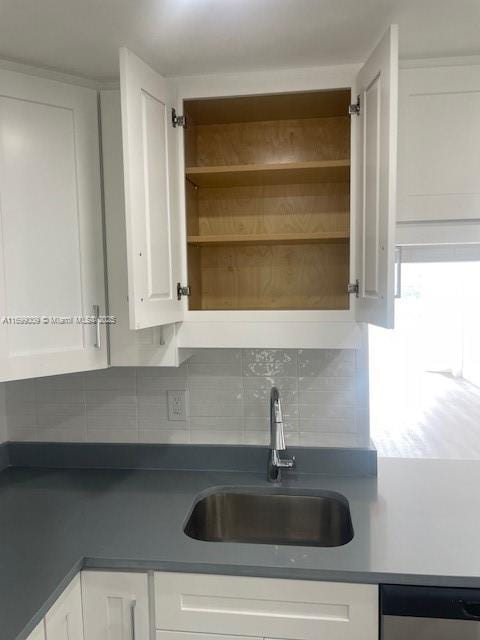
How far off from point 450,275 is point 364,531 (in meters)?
1.98

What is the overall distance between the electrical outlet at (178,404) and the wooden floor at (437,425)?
90 centimetres

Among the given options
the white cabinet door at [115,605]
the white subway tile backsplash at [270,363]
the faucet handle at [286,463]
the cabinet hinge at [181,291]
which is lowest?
the white cabinet door at [115,605]

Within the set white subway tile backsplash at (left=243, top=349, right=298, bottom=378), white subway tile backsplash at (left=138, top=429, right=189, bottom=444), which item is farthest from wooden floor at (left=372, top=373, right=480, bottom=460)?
white subway tile backsplash at (left=138, top=429, right=189, bottom=444)

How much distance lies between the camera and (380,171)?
1.17 meters

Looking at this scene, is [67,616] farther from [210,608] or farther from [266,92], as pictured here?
[266,92]

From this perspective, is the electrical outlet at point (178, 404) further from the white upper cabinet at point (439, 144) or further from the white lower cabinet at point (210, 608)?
the white upper cabinet at point (439, 144)

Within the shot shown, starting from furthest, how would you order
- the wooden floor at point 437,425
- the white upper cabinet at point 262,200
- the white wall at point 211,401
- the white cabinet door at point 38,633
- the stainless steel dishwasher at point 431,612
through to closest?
the wooden floor at point 437,425
the white wall at point 211,401
the white upper cabinet at point 262,200
the stainless steel dishwasher at point 431,612
the white cabinet door at point 38,633

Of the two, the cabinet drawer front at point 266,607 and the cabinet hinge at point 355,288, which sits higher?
the cabinet hinge at point 355,288

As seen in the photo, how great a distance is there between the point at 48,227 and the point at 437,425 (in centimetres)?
221

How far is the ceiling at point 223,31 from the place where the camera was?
3.68 ft

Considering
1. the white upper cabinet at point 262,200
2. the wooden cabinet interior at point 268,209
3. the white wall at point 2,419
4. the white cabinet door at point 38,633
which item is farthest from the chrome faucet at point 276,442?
the white wall at point 2,419

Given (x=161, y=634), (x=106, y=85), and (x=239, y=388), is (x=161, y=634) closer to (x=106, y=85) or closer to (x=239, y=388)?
(x=239, y=388)

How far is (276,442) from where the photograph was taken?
5.17 feet

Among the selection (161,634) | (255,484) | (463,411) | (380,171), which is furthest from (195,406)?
(463,411)
